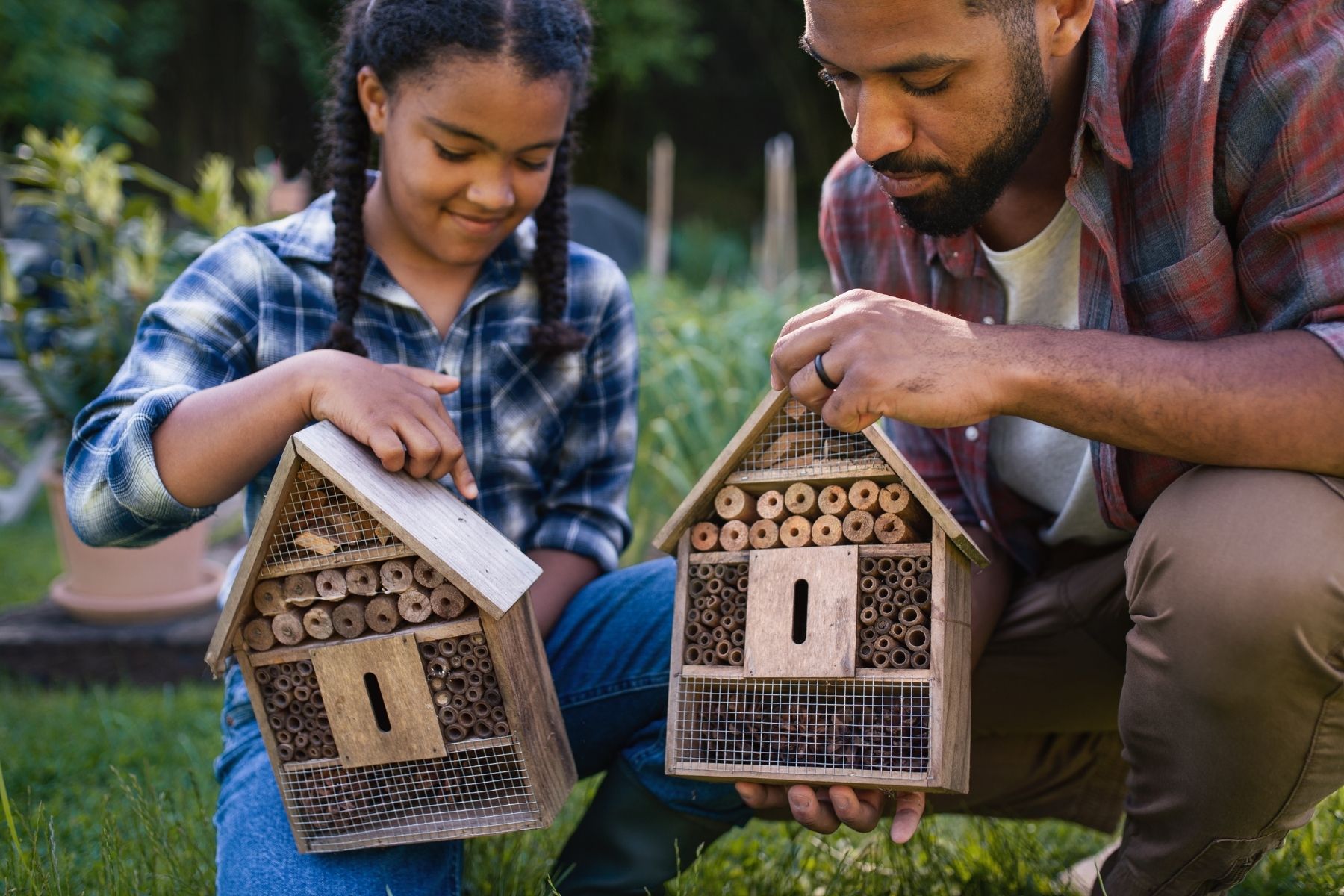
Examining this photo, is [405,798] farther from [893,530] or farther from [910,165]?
[910,165]

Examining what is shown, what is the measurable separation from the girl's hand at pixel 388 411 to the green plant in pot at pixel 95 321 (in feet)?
8.52

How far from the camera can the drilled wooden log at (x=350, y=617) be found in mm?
1723

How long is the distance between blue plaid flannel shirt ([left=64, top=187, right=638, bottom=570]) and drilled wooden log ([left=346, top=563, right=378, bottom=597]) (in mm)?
319

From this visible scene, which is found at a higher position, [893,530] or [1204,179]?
[1204,179]

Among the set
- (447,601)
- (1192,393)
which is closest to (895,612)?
(1192,393)

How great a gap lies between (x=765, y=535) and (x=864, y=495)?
0.16 metres

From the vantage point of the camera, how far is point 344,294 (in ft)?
6.68

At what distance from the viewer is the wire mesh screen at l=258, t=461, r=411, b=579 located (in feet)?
5.55

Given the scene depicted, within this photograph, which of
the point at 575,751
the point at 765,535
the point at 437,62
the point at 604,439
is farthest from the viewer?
the point at 604,439

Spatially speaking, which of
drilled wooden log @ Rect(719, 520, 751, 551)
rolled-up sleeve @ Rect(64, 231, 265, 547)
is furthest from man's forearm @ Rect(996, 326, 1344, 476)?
rolled-up sleeve @ Rect(64, 231, 265, 547)

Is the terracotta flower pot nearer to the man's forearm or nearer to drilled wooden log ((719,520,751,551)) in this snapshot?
drilled wooden log ((719,520,751,551))

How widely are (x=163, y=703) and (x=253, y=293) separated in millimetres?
1802

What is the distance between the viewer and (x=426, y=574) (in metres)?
1.69

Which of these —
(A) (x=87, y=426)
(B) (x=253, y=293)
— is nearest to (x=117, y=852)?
(A) (x=87, y=426)
